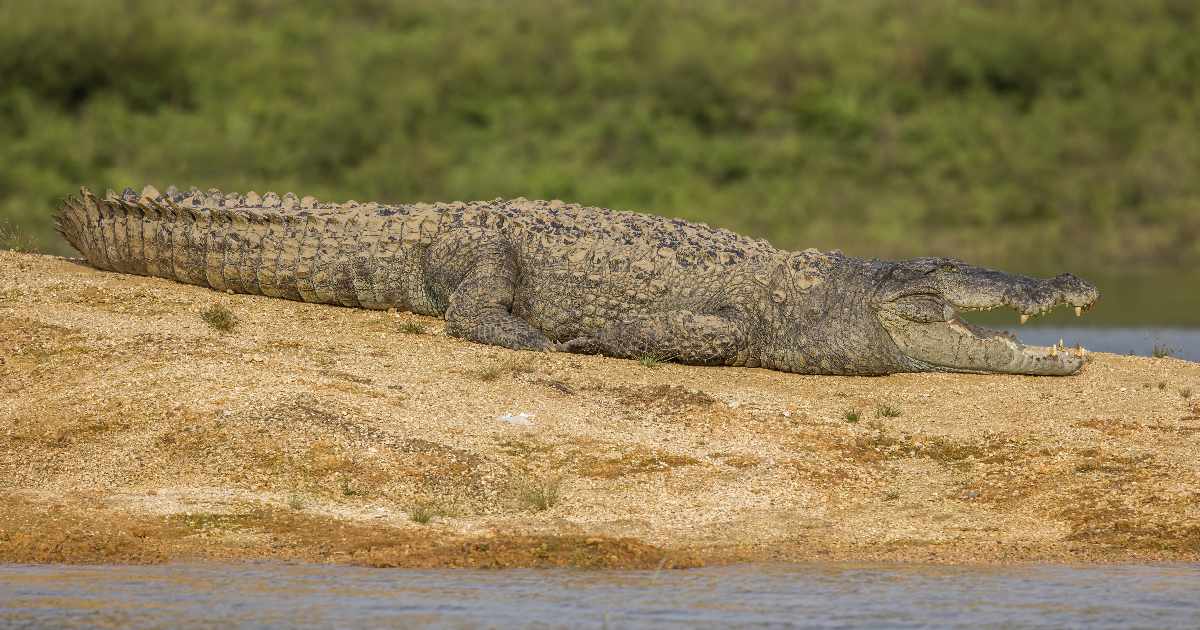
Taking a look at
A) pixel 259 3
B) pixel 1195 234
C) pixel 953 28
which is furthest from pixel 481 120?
pixel 1195 234

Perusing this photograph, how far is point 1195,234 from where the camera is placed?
25.2 meters

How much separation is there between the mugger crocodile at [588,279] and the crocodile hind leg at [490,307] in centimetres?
1

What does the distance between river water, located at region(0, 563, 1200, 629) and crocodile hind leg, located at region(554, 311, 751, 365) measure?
3286 mm

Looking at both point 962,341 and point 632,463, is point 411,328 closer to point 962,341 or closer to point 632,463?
point 632,463

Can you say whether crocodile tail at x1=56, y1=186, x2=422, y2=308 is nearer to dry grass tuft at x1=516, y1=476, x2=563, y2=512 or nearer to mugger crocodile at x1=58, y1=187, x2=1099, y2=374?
mugger crocodile at x1=58, y1=187, x2=1099, y2=374

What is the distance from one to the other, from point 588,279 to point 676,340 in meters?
0.84

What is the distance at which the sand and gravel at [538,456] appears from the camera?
23.0 ft

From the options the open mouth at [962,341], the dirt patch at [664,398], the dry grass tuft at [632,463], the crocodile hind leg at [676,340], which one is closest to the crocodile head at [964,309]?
the open mouth at [962,341]

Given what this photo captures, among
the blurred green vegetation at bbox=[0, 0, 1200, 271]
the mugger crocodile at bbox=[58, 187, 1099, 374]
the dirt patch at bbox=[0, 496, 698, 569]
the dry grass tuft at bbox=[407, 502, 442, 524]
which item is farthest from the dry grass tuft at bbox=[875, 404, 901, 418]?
the blurred green vegetation at bbox=[0, 0, 1200, 271]

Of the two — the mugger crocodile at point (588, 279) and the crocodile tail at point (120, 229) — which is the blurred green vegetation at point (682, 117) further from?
the mugger crocodile at point (588, 279)

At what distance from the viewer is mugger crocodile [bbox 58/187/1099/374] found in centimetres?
990

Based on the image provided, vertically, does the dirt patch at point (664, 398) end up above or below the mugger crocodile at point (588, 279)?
below

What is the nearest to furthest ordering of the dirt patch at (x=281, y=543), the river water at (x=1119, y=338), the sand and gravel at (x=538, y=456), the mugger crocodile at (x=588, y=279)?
the dirt patch at (x=281, y=543)
the sand and gravel at (x=538, y=456)
the mugger crocodile at (x=588, y=279)
the river water at (x=1119, y=338)

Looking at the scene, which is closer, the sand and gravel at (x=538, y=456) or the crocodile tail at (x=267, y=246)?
the sand and gravel at (x=538, y=456)
